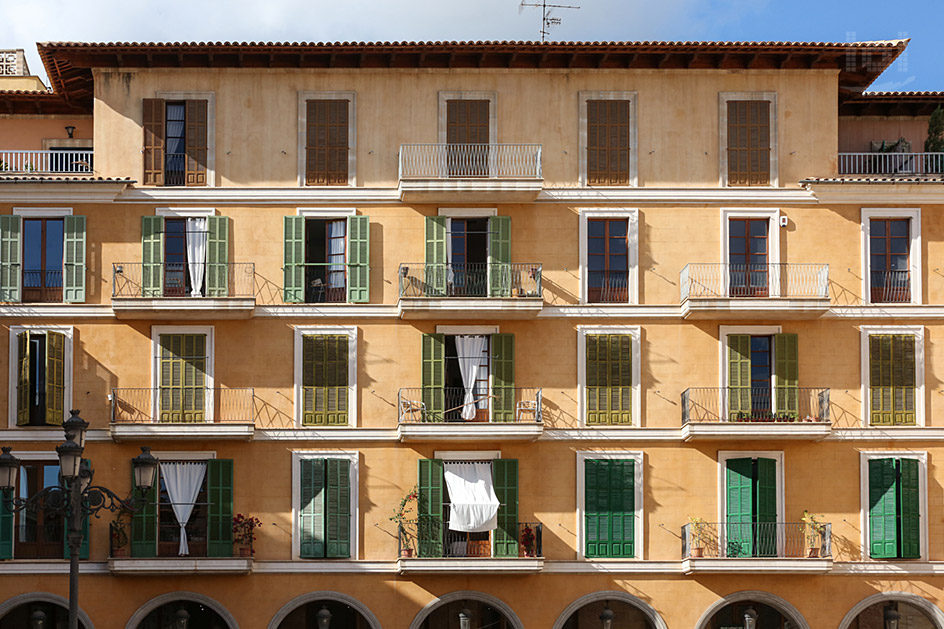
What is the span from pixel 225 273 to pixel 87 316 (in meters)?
3.64

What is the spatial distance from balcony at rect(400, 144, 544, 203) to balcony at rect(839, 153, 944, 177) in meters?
8.33

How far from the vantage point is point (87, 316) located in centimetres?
3422

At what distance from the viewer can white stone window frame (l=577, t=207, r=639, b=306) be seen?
34438mm

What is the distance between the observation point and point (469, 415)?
3381cm

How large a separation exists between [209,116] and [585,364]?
11446mm

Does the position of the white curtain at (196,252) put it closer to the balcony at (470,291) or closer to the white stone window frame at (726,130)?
the balcony at (470,291)

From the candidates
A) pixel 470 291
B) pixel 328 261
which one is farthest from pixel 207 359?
pixel 470 291

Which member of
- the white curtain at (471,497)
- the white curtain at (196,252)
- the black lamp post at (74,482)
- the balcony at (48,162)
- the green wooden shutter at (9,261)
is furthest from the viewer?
the balcony at (48,162)

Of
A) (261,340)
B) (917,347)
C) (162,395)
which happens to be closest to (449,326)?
(261,340)

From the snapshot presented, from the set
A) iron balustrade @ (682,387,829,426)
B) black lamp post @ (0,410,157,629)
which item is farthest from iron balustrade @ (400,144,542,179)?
black lamp post @ (0,410,157,629)

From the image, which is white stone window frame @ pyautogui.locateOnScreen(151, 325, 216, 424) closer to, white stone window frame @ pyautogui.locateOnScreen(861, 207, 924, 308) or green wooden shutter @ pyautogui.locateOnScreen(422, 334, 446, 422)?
green wooden shutter @ pyautogui.locateOnScreen(422, 334, 446, 422)

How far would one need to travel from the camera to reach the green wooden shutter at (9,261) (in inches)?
1344

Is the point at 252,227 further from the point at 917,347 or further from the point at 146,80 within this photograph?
the point at 917,347

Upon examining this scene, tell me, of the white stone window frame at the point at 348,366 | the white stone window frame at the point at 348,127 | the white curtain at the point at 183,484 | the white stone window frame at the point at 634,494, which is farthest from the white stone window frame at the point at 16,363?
the white stone window frame at the point at 634,494
